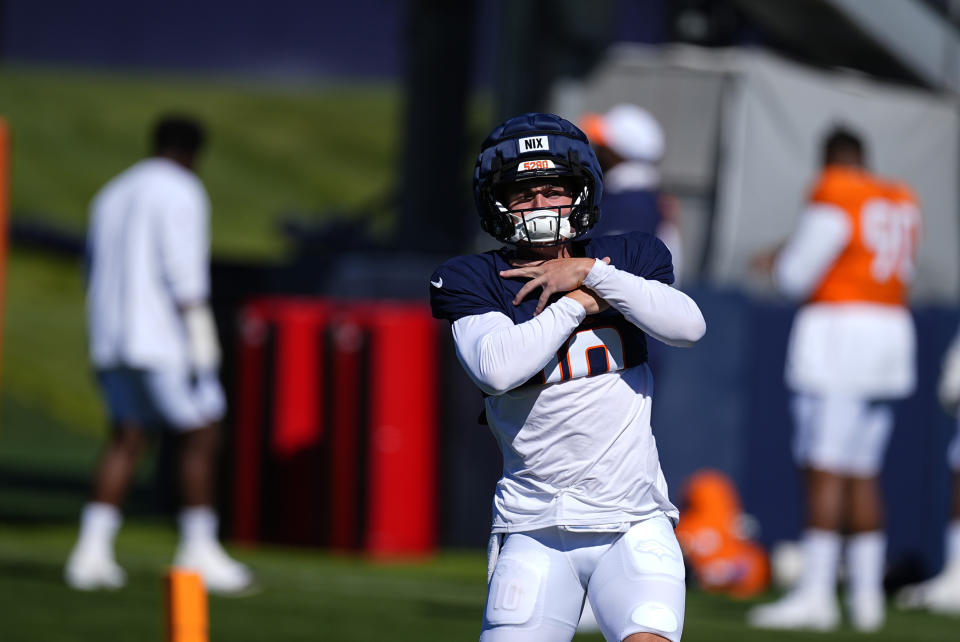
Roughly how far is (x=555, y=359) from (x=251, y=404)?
609 cm

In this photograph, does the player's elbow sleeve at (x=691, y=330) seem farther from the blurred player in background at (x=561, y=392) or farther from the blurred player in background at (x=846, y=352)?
the blurred player in background at (x=846, y=352)

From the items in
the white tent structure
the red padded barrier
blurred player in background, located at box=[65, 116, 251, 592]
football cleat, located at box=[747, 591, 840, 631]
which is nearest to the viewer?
football cleat, located at box=[747, 591, 840, 631]

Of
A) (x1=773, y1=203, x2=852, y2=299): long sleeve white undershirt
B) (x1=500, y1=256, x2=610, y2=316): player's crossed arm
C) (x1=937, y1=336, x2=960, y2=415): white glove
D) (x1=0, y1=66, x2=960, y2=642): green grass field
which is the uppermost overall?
(x1=500, y1=256, x2=610, y2=316): player's crossed arm

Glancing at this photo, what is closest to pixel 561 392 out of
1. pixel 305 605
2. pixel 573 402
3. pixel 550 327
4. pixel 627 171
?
pixel 573 402

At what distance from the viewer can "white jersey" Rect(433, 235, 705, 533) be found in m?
4.10

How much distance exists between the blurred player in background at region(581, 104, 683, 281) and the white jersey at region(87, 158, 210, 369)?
6.16 ft

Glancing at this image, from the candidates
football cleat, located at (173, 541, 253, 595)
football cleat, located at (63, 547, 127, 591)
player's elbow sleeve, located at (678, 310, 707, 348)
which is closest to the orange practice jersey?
football cleat, located at (173, 541, 253, 595)

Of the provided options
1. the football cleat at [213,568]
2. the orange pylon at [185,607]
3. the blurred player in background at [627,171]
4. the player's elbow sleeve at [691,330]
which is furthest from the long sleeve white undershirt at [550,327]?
the football cleat at [213,568]

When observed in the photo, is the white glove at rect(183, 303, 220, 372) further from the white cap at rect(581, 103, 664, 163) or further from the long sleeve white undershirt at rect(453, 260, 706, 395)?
the long sleeve white undershirt at rect(453, 260, 706, 395)

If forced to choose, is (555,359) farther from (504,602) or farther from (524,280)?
(504,602)

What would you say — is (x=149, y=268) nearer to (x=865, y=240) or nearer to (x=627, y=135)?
(x=627, y=135)

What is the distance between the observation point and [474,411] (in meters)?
9.84

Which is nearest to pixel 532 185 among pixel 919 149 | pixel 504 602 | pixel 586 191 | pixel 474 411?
pixel 586 191

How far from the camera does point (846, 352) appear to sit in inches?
312
